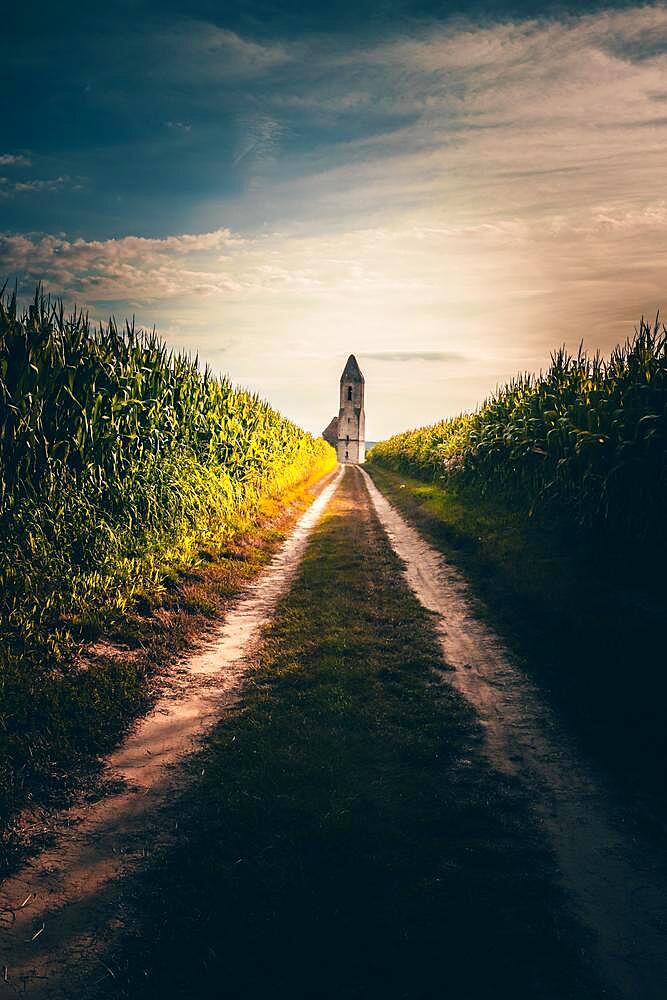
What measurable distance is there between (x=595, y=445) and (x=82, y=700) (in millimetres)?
7754

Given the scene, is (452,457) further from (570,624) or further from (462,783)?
(462,783)

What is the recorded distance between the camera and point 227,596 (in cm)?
853

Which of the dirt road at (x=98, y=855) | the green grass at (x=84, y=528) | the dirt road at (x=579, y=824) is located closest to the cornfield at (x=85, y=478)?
the green grass at (x=84, y=528)

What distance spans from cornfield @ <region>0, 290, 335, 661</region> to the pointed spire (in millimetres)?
79287

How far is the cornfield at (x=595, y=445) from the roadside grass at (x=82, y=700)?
6.03 metres

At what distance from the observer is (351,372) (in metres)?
89.3

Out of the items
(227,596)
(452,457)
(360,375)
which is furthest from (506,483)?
(360,375)

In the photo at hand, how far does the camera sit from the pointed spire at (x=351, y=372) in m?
88.4

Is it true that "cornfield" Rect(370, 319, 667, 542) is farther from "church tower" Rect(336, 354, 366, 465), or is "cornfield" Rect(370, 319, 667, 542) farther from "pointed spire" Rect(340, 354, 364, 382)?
"pointed spire" Rect(340, 354, 364, 382)

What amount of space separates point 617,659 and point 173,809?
4.55m

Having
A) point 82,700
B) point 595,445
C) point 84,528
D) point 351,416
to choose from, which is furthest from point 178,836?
point 351,416

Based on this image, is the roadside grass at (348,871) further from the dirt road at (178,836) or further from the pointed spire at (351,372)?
the pointed spire at (351,372)

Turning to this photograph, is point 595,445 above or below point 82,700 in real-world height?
above

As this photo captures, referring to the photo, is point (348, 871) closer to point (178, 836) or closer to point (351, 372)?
point (178, 836)
